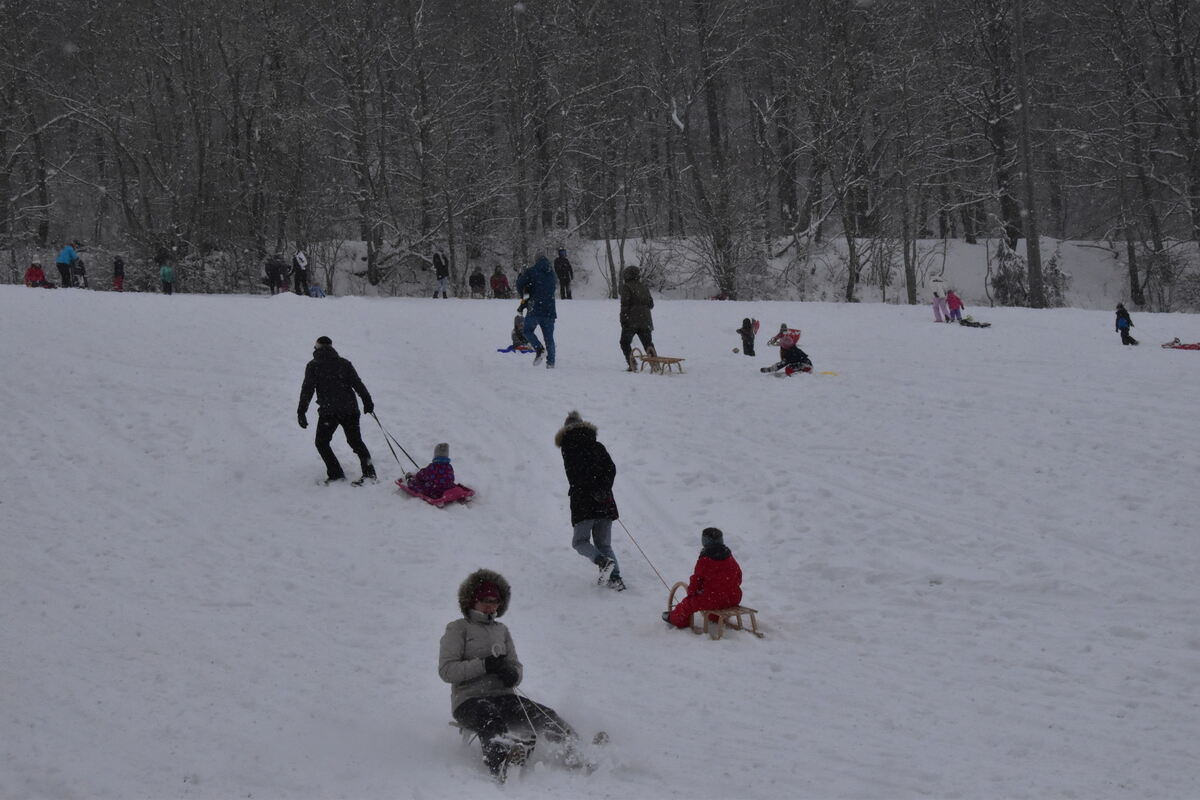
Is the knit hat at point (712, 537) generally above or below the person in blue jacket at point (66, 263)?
below

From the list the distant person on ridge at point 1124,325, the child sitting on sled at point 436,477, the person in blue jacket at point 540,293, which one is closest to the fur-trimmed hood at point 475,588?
the child sitting on sled at point 436,477

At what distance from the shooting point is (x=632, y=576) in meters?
8.99

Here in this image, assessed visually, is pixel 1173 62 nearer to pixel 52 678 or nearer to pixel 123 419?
pixel 123 419

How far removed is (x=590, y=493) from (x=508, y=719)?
319cm

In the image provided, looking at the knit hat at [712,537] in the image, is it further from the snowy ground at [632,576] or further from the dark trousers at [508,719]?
the dark trousers at [508,719]

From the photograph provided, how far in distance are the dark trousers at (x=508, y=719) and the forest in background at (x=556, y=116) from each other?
26370mm

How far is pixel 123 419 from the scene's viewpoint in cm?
1329

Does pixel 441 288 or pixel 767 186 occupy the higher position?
pixel 767 186

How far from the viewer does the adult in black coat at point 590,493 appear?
831 centimetres

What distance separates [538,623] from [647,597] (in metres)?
1.14

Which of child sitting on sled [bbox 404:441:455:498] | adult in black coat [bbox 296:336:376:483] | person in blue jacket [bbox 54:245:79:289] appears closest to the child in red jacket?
child sitting on sled [bbox 404:441:455:498]

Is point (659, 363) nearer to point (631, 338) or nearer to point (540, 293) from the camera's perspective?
point (631, 338)

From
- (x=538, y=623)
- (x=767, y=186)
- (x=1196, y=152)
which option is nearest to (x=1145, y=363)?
(x=538, y=623)

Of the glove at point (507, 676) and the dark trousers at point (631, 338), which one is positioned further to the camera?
the dark trousers at point (631, 338)
